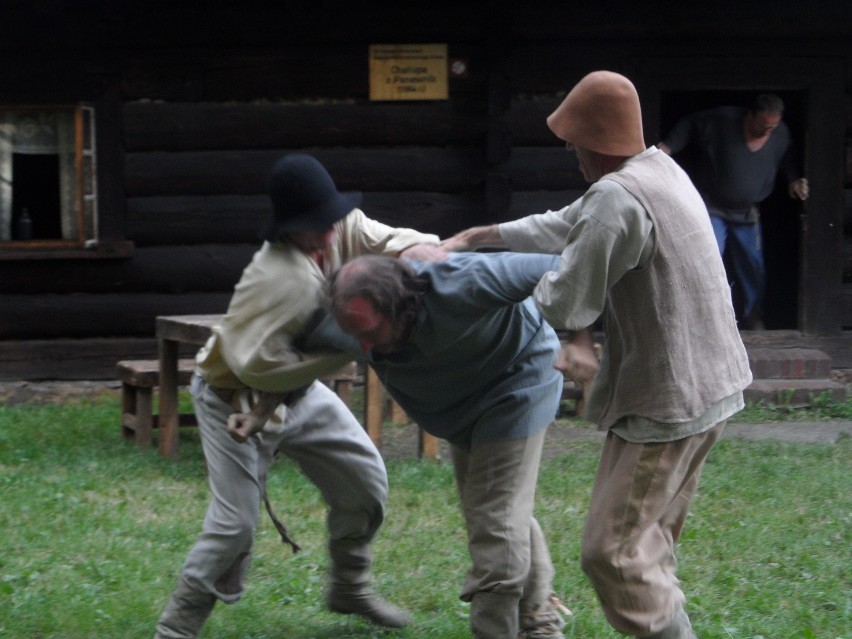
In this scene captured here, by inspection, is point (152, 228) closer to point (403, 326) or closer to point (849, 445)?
point (849, 445)

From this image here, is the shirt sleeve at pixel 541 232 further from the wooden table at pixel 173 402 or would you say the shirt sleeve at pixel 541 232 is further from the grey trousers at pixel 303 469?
the wooden table at pixel 173 402

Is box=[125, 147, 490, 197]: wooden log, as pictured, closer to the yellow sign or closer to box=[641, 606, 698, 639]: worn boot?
the yellow sign

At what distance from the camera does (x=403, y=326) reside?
133 inches

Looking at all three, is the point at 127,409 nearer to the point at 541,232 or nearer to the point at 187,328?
the point at 187,328

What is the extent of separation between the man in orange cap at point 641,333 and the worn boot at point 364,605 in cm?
109

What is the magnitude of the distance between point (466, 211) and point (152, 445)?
9.55ft

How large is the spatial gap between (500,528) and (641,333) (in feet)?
2.41

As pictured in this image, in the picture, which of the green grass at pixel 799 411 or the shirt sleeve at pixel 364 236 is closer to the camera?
the shirt sleeve at pixel 364 236

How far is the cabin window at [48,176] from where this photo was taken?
8.75 meters

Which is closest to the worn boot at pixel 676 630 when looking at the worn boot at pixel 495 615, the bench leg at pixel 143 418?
the worn boot at pixel 495 615

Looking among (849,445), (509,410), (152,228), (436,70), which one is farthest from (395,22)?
(509,410)

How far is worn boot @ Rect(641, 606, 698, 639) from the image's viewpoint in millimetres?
3414

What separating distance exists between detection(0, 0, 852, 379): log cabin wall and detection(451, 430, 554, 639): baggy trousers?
5.31 meters

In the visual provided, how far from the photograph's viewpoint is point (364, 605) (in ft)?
13.9
